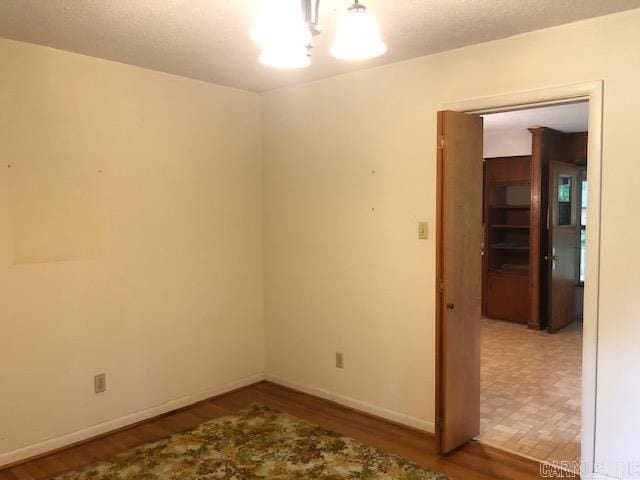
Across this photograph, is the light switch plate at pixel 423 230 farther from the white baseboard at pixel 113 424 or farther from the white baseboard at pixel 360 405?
the white baseboard at pixel 113 424

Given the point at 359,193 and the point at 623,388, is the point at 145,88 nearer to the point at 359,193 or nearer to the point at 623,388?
the point at 359,193

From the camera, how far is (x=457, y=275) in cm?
306

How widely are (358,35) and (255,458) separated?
95.3 inches

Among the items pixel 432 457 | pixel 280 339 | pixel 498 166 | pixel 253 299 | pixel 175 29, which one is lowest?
pixel 432 457

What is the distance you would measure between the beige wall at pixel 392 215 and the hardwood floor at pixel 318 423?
0.53ft

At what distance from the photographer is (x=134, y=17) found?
2.58m

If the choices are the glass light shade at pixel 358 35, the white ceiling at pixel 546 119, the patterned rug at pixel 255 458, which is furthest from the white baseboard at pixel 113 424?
the white ceiling at pixel 546 119

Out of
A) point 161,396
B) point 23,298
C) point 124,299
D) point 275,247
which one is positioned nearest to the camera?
point 23,298

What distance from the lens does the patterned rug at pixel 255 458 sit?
2828mm

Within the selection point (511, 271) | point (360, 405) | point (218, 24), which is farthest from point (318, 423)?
point (511, 271)

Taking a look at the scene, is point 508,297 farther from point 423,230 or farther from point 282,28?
point 282,28

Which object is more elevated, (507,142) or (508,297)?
(507,142)

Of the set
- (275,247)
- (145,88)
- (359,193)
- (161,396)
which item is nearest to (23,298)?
(161,396)

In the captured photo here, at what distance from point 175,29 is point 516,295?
526cm
